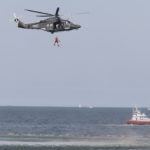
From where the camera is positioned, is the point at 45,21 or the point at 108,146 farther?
the point at 108,146

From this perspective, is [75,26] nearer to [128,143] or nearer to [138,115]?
[128,143]

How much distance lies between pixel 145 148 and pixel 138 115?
84.3 meters

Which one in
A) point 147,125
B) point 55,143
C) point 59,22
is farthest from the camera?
point 147,125

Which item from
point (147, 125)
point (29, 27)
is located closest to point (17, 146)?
point (29, 27)

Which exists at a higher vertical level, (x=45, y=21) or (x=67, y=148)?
(x=45, y=21)

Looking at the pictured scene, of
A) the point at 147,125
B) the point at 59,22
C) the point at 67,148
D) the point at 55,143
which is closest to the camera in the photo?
the point at 59,22

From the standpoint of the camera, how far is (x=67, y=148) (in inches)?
2921

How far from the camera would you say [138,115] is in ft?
522

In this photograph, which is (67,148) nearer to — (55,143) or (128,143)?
(55,143)

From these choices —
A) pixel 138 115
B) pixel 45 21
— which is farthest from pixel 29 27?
pixel 138 115

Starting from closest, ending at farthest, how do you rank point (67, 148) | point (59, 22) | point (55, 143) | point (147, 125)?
1. point (59, 22)
2. point (67, 148)
3. point (55, 143)
4. point (147, 125)

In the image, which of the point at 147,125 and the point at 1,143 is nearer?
the point at 1,143

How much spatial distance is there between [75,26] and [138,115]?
308 ft

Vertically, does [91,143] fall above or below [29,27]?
below
